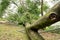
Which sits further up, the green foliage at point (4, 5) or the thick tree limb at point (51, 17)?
the thick tree limb at point (51, 17)

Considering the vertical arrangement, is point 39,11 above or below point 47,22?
below

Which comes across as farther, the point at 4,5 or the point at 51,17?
the point at 4,5

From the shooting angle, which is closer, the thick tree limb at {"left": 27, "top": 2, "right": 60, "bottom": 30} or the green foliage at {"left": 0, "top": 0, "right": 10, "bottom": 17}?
the thick tree limb at {"left": 27, "top": 2, "right": 60, "bottom": 30}

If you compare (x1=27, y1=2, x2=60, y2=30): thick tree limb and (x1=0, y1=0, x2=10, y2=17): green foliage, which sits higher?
(x1=27, y1=2, x2=60, y2=30): thick tree limb

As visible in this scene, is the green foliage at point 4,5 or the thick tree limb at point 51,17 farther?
the green foliage at point 4,5

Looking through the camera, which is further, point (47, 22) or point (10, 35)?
point (10, 35)

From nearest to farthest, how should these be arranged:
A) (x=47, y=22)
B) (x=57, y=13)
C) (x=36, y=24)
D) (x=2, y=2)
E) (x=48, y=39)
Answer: (x=57, y=13), (x=47, y=22), (x=36, y=24), (x=48, y=39), (x=2, y=2)

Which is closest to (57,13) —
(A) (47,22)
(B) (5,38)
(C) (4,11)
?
(A) (47,22)

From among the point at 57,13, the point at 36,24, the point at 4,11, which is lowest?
the point at 4,11

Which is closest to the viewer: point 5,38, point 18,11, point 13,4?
point 5,38

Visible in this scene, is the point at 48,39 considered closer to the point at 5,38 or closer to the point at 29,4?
the point at 5,38

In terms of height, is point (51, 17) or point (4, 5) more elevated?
point (51, 17)

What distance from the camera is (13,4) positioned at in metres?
14.1

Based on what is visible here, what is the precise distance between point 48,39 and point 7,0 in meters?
6.85
